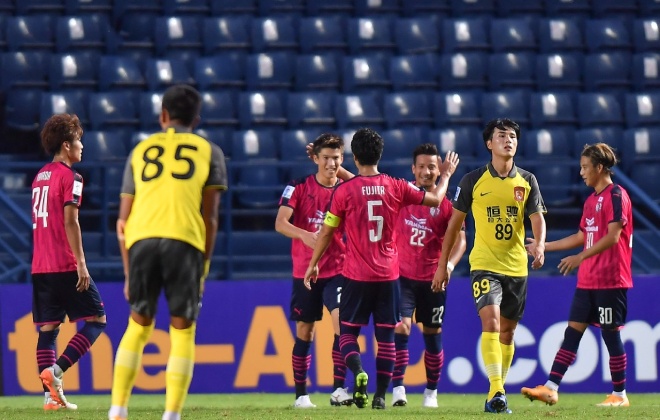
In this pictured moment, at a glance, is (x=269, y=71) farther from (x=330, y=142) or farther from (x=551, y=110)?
(x=330, y=142)

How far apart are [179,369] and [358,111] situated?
9525mm

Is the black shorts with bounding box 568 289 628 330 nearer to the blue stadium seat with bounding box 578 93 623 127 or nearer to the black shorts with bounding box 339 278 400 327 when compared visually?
the black shorts with bounding box 339 278 400 327

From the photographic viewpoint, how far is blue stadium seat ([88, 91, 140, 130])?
14961 mm

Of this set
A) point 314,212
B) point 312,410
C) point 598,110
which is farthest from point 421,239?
point 598,110

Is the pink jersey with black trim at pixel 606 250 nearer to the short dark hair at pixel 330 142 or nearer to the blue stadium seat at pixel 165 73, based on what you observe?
the short dark hair at pixel 330 142

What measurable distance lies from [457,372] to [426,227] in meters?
2.39

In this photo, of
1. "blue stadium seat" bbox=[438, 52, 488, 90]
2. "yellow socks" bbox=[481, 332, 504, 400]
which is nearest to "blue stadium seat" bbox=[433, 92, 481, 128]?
"blue stadium seat" bbox=[438, 52, 488, 90]

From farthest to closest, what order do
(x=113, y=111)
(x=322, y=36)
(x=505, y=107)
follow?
(x=322, y=36)
(x=505, y=107)
(x=113, y=111)

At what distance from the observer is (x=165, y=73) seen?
51.5 feet

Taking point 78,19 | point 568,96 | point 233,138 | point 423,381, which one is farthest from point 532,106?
point 78,19

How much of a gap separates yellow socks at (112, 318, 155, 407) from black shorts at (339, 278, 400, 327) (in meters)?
2.86

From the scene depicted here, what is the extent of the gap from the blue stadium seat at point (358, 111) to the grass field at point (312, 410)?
4.48m

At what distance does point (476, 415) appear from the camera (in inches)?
329

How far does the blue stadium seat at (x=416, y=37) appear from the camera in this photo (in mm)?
16547
